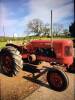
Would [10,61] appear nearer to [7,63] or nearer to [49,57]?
[7,63]

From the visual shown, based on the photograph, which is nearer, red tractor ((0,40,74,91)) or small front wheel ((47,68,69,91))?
small front wheel ((47,68,69,91))

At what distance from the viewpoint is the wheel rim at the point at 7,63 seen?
538cm

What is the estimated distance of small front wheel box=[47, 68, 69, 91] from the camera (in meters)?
4.44

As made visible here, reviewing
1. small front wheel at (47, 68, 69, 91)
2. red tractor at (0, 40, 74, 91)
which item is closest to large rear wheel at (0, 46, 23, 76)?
red tractor at (0, 40, 74, 91)

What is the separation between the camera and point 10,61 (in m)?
5.40

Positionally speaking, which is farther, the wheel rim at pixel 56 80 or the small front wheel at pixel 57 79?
the wheel rim at pixel 56 80

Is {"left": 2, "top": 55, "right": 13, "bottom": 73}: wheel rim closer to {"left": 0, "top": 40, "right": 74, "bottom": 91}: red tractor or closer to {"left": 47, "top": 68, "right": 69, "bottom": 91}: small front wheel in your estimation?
{"left": 0, "top": 40, "right": 74, "bottom": 91}: red tractor

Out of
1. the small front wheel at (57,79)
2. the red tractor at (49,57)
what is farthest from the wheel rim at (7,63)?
the small front wheel at (57,79)

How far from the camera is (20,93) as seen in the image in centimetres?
422

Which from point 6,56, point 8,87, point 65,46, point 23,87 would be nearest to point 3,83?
point 8,87

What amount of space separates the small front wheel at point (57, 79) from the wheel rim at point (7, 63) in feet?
4.31

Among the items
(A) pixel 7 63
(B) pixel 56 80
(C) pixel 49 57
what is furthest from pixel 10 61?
(B) pixel 56 80

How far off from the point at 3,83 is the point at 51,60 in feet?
5.35

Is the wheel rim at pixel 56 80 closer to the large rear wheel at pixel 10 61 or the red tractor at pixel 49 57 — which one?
the red tractor at pixel 49 57
